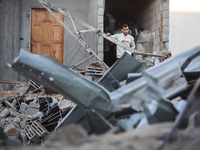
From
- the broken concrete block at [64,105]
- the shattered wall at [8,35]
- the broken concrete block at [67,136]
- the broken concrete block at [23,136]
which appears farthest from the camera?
the shattered wall at [8,35]

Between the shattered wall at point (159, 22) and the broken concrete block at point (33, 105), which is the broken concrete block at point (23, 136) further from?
the shattered wall at point (159, 22)

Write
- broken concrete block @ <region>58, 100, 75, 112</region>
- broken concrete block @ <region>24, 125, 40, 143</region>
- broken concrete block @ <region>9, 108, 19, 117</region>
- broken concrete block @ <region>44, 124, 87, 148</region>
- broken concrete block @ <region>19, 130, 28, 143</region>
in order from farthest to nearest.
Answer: broken concrete block @ <region>9, 108, 19, 117</region>, broken concrete block @ <region>58, 100, 75, 112</region>, broken concrete block @ <region>19, 130, 28, 143</region>, broken concrete block @ <region>24, 125, 40, 143</region>, broken concrete block @ <region>44, 124, 87, 148</region>

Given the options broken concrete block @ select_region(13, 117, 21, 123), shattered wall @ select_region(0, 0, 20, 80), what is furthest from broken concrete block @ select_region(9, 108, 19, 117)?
shattered wall @ select_region(0, 0, 20, 80)

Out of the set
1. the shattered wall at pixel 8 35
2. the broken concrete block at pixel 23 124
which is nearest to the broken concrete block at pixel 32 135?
the broken concrete block at pixel 23 124

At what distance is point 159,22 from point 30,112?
5.27m

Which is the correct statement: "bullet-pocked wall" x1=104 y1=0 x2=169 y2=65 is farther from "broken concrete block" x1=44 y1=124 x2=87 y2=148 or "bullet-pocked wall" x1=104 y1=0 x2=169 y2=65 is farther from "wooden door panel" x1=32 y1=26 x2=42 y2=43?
"broken concrete block" x1=44 y1=124 x2=87 y2=148

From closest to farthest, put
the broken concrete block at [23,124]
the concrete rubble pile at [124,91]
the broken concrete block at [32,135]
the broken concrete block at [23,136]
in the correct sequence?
the concrete rubble pile at [124,91], the broken concrete block at [32,135], the broken concrete block at [23,136], the broken concrete block at [23,124]

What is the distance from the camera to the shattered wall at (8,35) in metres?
10.6

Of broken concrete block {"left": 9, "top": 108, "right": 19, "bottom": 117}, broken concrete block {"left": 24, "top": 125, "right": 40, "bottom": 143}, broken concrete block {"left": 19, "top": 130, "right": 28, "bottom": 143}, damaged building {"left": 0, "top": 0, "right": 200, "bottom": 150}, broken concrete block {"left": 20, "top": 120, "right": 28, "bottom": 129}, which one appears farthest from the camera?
broken concrete block {"left": 9, "top": 108, "right": 19, "bottom": 117}

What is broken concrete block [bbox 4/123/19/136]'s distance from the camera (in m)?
7.09

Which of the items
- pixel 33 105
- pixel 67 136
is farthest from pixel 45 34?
pixel 67 136

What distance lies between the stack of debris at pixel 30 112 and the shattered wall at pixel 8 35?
5.65 ft

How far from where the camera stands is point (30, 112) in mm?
8031

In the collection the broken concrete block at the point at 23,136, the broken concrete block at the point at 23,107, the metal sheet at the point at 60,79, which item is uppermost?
the metal sheet at the point at 60,79
